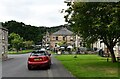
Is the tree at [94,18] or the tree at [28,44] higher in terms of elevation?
the tree at [28,44]

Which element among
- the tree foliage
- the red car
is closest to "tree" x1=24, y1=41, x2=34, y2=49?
the tree foliage

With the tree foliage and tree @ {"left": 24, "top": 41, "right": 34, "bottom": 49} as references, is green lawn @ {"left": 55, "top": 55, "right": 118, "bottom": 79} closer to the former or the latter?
tree @ {"left": 24, "top": 41, "right": 34, "bottom": 49}

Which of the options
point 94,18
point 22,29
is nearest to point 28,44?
point 22,29

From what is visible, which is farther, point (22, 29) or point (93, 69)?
point (22, 29)

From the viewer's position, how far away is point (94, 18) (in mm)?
22938

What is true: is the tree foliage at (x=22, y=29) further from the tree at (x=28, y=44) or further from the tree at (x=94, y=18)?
the tree at (x=94, y=18)

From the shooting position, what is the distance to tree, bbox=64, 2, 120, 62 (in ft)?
66.1

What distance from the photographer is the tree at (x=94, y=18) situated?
20.2 metres

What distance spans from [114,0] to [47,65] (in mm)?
7826

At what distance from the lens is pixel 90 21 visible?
77.6 feet

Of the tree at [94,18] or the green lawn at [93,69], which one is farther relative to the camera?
the tree at [94,18]

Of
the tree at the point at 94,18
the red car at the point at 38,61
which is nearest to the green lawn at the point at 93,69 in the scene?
the red car at the point at 38,61

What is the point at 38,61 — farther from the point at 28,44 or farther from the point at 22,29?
the point at 22,29

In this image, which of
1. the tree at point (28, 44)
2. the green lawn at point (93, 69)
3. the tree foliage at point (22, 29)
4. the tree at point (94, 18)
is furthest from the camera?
the tree foliage at point (22, 29)
